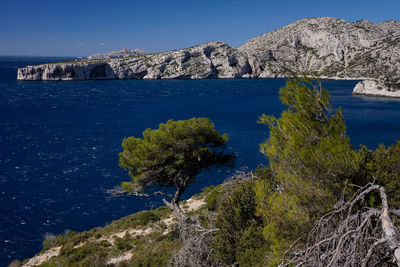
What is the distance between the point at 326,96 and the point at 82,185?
3058 centimetres

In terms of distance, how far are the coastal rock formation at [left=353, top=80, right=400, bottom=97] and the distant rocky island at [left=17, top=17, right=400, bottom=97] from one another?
35285mm

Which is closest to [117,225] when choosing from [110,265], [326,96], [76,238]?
[76,238]

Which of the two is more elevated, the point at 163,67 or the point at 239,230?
the point at 163,67

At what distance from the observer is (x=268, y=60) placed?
18850 cm

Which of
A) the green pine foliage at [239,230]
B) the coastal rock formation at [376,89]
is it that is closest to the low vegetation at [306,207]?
the green pine foliage at [239,230]

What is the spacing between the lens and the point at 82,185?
32.2 m

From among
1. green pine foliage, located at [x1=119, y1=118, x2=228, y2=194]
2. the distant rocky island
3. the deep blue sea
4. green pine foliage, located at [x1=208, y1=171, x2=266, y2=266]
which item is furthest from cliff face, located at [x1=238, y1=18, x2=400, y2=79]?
green pine foliage, located at [x1=208, y1=171, x2=266, y2=266]

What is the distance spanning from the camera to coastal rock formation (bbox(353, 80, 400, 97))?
A: 320ft

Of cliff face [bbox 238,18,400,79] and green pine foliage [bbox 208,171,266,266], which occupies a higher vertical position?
cliff face [bbox 238,18,400,79]

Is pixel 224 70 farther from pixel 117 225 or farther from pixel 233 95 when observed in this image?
pixel 117 225

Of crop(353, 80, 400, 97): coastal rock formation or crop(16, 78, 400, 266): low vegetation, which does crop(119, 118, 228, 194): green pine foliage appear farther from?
crop(353, 80, 400, 97): coastal rock formation

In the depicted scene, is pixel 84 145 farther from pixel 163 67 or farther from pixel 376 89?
pixel 163 67

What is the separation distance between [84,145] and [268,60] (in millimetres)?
168264

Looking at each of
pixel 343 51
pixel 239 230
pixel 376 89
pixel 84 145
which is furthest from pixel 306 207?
pixel 343 51
